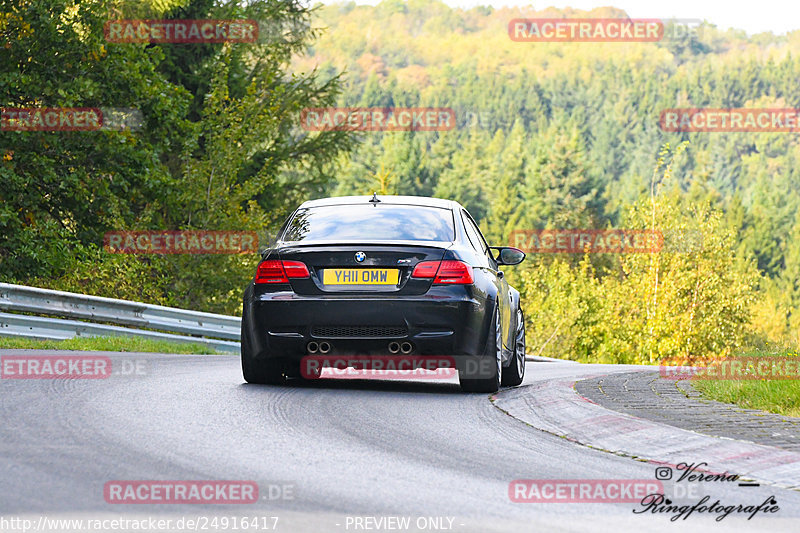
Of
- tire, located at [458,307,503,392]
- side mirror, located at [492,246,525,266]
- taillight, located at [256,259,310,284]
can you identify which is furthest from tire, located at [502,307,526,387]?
taillight, located at [256,259,310,284]

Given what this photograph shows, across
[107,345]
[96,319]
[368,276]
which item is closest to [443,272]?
[368,276]

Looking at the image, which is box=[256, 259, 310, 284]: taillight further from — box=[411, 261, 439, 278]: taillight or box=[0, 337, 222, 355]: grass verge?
box=[0, 337, 222, 355]: grass verge

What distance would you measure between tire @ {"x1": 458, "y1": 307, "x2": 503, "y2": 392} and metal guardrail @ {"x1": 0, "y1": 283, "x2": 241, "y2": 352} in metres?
7.62

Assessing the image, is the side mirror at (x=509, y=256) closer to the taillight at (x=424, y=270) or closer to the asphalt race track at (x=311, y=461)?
the taillight at (x=424, y=270)

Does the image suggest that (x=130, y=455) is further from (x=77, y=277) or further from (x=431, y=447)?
(x=77, y=277)

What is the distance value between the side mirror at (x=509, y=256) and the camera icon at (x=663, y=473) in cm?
488

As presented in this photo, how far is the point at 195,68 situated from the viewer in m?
38.3

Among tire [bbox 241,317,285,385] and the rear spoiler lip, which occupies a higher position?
the rear spoiler lip

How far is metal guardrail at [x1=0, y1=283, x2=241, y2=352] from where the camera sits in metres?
15.9

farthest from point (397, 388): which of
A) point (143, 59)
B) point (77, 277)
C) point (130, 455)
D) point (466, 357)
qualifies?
point (143, 59)

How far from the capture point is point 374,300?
9766 millimetres

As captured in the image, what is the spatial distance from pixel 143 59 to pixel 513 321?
1758 cm

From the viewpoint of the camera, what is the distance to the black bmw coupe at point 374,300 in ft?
32.2

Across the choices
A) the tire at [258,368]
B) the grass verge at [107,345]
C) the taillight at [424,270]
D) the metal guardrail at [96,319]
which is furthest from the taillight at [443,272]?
the metal guardrail at [96,319]
